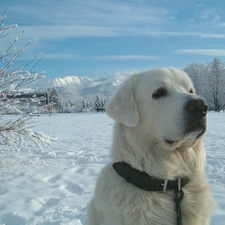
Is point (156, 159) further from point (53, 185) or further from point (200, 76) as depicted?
point (200, 76)

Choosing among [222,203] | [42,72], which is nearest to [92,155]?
[42,72]

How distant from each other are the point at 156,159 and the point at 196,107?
0.66m

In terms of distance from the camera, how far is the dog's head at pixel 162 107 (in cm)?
245

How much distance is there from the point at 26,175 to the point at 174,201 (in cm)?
438

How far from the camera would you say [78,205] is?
4.17 metres

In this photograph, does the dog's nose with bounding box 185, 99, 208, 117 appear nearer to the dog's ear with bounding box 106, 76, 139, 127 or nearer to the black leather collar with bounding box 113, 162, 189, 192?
the dog's ear with bounding box 106, 76, 139, 127

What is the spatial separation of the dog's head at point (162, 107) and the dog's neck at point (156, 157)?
107 mm

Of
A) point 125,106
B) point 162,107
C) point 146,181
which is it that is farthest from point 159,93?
point 146,181

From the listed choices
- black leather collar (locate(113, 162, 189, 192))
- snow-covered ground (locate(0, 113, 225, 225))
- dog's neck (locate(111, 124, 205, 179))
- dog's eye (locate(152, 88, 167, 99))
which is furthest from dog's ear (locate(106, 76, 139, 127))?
snow-covered ground (locate(0, 113, 225, 225))

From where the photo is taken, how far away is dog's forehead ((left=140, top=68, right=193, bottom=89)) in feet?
9.28

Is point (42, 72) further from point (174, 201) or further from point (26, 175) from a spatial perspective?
point (174, 201)

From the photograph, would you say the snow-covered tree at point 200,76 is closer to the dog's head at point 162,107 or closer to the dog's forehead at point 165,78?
the dog's forehead at point 165,78

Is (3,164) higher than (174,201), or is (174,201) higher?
(174,201)

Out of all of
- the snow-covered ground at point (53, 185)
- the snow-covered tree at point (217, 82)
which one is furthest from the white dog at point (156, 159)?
the snow-covered tree at point (217, 82)
